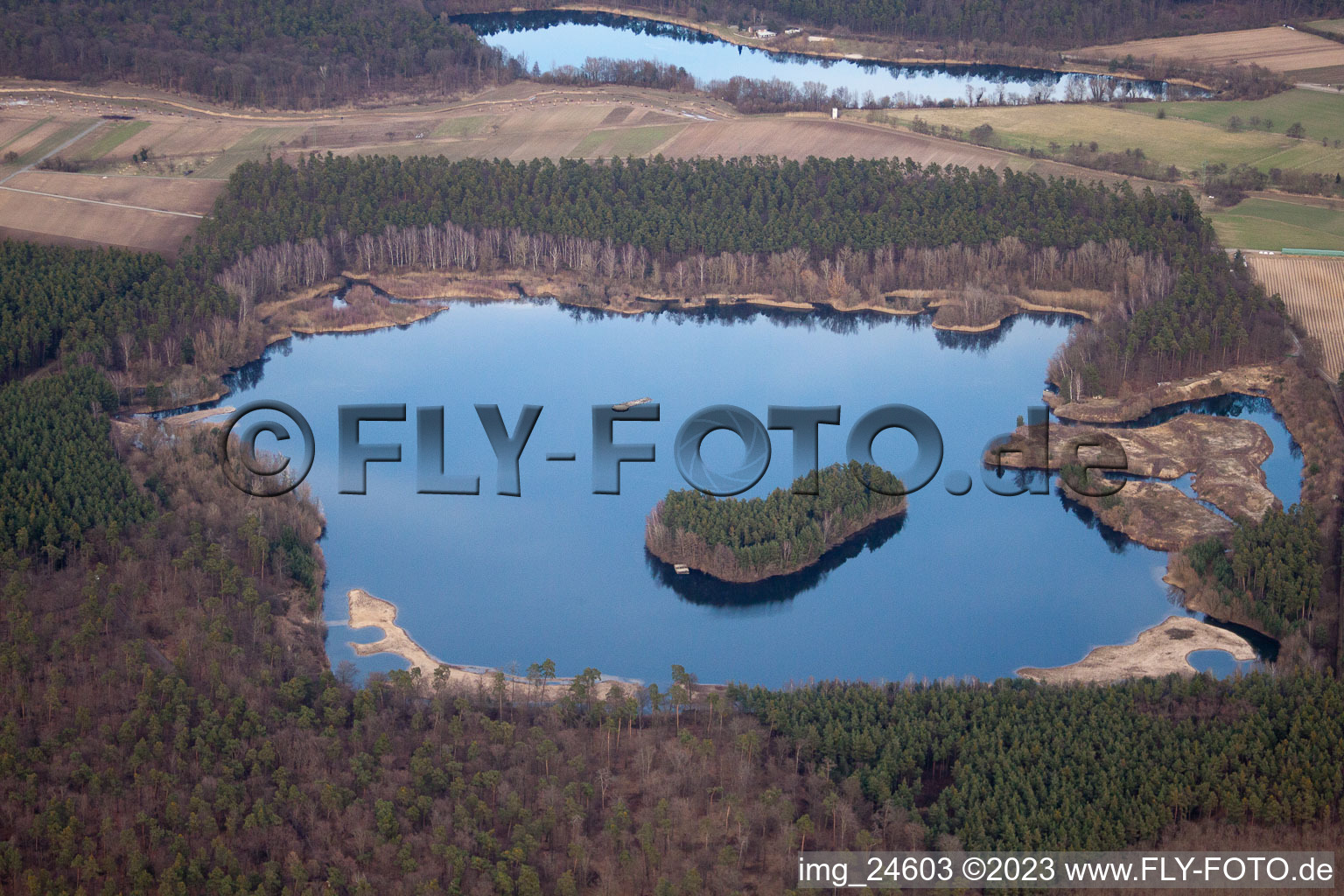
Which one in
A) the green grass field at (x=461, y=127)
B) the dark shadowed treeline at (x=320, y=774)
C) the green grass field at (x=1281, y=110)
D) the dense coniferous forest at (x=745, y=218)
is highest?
the green grass field at (x=1281, y=110)

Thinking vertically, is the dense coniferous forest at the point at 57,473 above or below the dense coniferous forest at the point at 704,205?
below

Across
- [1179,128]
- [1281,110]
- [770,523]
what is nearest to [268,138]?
[1179,128]

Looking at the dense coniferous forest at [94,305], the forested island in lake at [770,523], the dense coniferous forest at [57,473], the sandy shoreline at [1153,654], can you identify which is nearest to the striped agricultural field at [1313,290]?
the sandy shoreline at [1153,654]

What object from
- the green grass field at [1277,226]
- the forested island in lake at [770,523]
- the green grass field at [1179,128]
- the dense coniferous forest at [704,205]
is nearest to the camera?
the forested island in lake at [770,523]

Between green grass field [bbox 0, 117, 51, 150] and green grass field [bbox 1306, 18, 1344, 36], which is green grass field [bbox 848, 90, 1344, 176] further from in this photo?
green grass field [bbox 0, 117, 51, 150]

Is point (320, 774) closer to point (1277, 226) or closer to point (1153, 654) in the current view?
point (1153, 654)

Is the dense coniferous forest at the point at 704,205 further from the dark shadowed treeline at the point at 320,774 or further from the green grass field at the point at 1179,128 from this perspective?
the dark shadowed treeline at the point at 320,774

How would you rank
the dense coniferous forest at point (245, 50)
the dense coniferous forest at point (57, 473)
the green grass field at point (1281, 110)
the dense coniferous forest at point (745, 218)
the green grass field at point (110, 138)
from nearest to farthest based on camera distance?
the dense coniferous forest at point (57, 473)
the dense coniferous forest at point (745, 218)
the green grass field at point (1281, 110)
the green grass field at point (110, 138)
the dense coniferous forest at point (245, 50)

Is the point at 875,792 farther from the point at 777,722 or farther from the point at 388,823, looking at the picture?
the point at 388,823
